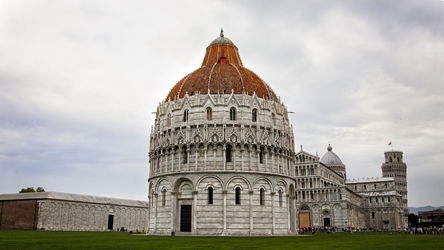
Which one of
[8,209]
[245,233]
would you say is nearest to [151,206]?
[245,233]

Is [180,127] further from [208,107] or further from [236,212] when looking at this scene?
[236,212]

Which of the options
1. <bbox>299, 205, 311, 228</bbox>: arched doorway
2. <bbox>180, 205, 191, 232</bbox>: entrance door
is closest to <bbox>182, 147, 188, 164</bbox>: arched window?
<bbox>180, 205, 191, 232</bbox>: entrance door

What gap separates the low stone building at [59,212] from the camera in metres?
61.8

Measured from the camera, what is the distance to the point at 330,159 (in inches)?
4870

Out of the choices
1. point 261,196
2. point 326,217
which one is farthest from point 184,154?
point 326,217

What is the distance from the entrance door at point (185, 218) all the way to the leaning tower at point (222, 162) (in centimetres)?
10

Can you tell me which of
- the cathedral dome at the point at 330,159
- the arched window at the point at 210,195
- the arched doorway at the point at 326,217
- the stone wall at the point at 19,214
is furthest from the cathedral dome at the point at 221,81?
the cathedral dome at the point at 330,159

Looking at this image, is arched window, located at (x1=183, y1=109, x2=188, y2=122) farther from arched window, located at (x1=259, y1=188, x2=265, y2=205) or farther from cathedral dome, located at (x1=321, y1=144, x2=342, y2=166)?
cathedral dome, located at (x1=321, y1=144, x2=342, y2=166)

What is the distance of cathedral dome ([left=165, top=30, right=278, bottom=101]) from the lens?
47.6m

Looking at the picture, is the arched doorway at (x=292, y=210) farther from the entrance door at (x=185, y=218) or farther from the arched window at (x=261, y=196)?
the entrance door at (x=185, y=218)

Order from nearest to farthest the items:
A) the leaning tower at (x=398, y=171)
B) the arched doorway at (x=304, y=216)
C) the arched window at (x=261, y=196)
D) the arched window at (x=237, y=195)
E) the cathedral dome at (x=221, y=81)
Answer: the arched window at (x=237, y=195) → the arched window at (x=261, y=196) → the cathedral dome at (x=221, y=81) → the arched doorway at (x=304, y=216) → the leaning tower at (x=398, y=171)

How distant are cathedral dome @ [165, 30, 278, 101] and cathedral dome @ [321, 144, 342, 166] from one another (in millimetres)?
76498

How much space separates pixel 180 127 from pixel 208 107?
3.88 m

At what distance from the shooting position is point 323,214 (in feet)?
296
